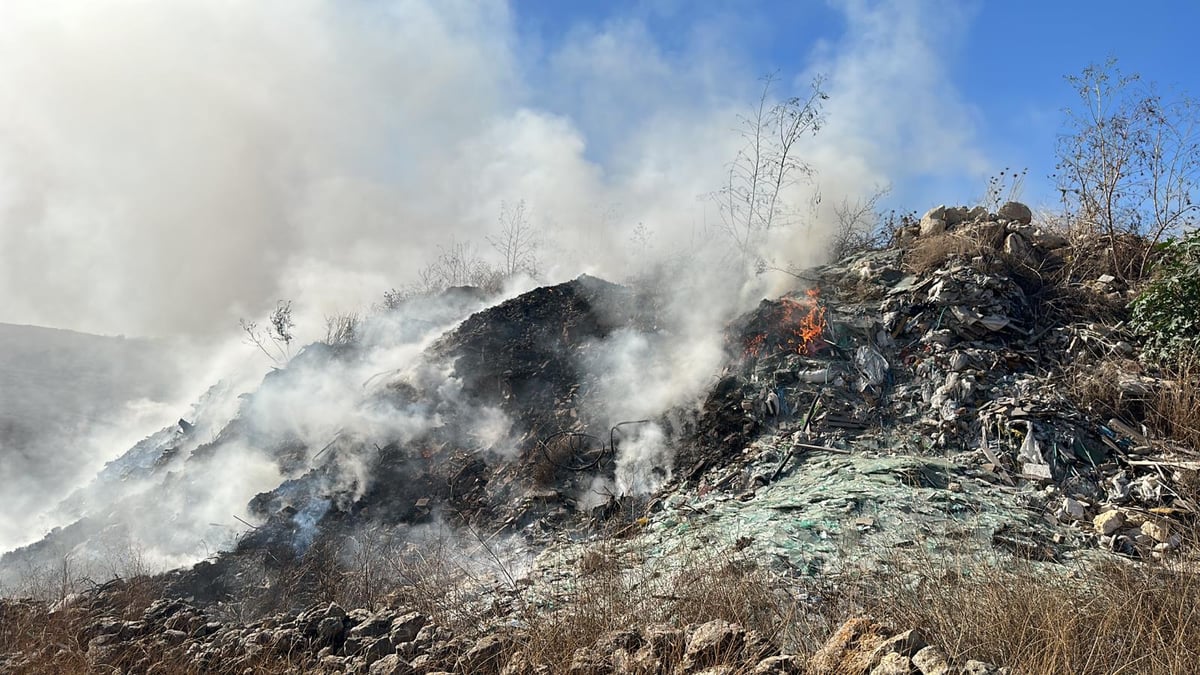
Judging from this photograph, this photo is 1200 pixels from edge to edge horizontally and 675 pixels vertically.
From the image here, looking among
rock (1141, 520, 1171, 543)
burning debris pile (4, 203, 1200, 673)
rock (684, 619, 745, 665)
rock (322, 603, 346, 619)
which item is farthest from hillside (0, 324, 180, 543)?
rock (1141, 520, 1171, 543)

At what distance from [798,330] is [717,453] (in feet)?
7.73

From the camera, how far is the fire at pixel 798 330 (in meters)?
8.91

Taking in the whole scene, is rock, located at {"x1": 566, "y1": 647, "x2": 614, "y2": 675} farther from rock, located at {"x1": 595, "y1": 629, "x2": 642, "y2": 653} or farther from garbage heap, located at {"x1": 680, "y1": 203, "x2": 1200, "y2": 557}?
garbage heap, located at {"x1": 680, "y1": 203, "x2": 1200, "y2": 557}

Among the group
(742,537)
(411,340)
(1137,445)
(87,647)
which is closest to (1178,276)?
(1137,445)

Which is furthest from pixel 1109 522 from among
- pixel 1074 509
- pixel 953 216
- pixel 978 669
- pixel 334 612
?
pixel 953 216

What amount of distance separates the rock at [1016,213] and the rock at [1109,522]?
267 inches

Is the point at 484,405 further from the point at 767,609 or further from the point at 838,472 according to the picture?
the point at 767,609

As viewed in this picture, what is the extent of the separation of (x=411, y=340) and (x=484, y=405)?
4.10 m

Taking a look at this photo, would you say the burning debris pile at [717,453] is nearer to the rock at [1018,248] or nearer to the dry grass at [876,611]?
the rock at [1018,248]

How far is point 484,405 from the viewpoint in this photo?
34.4 ft

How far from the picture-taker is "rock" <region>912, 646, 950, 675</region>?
267 centimetres

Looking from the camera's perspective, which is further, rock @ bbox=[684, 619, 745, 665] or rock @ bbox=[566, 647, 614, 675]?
rock @ bbox=[566, 647, 614, 675]

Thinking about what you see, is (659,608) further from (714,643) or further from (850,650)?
(850,650)

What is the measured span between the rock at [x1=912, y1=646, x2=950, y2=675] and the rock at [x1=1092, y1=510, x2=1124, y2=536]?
3.90 meters
